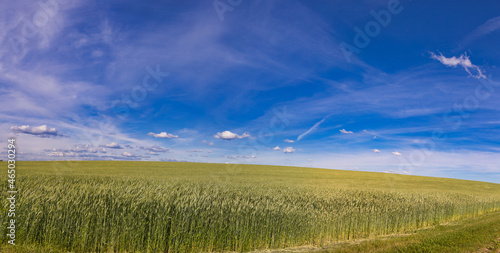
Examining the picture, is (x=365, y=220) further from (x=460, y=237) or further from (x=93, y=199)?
(x=93, y=199)

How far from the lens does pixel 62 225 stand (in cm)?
890

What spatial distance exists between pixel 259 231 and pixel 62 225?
23.2ft

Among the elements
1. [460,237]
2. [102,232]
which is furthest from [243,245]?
[460,237]

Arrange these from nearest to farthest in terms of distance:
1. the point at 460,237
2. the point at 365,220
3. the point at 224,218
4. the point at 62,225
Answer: the point at 62,225 < the point at 224,218 < the point at 460,237 < the point at 365,220

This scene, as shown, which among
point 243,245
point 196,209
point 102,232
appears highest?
point 196,209

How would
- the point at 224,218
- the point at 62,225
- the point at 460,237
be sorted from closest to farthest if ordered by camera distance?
the point at 62,225 < the point at 224,218 < the point at 460,237

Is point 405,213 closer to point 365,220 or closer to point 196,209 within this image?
point 365,220

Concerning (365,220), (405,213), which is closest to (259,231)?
(365,220)

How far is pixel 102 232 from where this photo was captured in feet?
29.5

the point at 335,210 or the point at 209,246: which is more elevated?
the point at 335,210

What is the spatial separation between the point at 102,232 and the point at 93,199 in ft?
4.24

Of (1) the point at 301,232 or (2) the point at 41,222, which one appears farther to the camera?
(1) the point at 301,232

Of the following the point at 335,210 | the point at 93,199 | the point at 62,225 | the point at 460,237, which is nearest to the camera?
the point at 62,225

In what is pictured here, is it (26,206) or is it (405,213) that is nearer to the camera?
(26,206)
